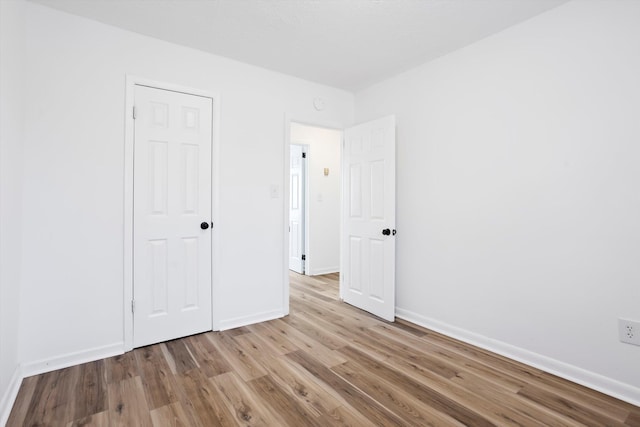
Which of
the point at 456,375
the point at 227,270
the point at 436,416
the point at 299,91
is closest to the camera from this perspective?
the point at 436,416

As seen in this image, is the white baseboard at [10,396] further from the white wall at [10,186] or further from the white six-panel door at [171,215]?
the white six-panel door at [171,215]

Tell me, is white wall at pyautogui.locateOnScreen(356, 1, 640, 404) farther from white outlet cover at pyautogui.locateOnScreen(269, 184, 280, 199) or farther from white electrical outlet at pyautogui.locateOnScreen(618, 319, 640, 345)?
white outlet cover at pyautogui.locateOnScreen(269, 184, 280, 199)

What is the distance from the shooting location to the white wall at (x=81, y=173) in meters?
2.13

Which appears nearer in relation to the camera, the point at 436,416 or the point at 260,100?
the point at 436,416

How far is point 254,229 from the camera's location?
308 centimetres

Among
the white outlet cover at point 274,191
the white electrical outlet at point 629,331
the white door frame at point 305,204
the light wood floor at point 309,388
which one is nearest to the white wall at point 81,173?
the light wood floor at point 309,388

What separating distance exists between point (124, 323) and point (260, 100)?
89.2 inches

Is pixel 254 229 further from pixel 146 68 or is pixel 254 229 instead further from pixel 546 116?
pixel 546 116

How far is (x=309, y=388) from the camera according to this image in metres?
1.97

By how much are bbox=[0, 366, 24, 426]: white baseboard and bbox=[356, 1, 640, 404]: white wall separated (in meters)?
2.96

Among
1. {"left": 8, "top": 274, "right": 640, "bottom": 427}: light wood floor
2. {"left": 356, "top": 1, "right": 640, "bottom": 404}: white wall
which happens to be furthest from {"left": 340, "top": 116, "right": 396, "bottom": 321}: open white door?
{"left": 8, "top": 274, "right": 640, "bottom": 427}: light wood floor

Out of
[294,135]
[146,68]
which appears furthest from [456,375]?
[294,135]

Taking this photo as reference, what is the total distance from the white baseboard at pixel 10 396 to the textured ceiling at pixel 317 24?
2.43 metres

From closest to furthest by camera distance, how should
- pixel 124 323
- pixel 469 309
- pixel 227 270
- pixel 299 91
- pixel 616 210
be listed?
1. pixel 616 210
2. pixel 124 323
3. pixel 469 309
4. pixel 227 270
5. pixel 299 91
